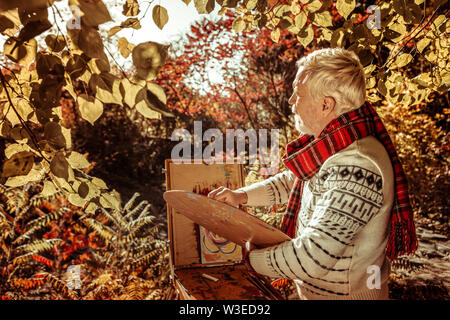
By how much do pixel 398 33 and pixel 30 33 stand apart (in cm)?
192

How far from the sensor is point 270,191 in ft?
6.38

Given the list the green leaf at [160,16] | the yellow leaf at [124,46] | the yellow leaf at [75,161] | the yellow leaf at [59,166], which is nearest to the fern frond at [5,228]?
the yellow leaf at [75,161]

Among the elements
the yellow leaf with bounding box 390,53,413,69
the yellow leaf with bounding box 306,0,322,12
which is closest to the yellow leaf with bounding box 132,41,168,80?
the yellow leaf with bounding box 306,0,322,12

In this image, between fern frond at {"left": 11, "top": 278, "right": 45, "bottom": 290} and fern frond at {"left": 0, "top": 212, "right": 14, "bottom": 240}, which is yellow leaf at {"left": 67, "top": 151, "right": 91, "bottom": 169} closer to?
fern frond at {"left": 11, "top": 278, "right": 45, "bottom": 290}

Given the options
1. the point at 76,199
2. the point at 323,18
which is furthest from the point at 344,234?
the point at 323,18

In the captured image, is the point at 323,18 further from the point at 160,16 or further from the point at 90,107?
the point at 90,107

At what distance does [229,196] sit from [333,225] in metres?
0.82

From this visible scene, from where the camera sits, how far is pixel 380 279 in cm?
135

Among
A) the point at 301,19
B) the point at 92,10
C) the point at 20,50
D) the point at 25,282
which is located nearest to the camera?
the point at 92,10

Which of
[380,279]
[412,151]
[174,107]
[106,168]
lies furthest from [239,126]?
[380,279]

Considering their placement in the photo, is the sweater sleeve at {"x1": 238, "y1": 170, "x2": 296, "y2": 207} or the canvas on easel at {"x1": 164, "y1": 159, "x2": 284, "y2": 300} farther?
the sweater sleeve at {"x1": 238, "y1": 170, "x2": 296, "y2": 207}

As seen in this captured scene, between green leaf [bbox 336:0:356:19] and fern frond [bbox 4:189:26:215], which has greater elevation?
green leaf [bbox 336:0:356:19]

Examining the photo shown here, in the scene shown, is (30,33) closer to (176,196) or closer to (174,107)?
(176,196)

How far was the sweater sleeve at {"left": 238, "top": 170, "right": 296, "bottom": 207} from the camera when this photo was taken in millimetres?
1915
